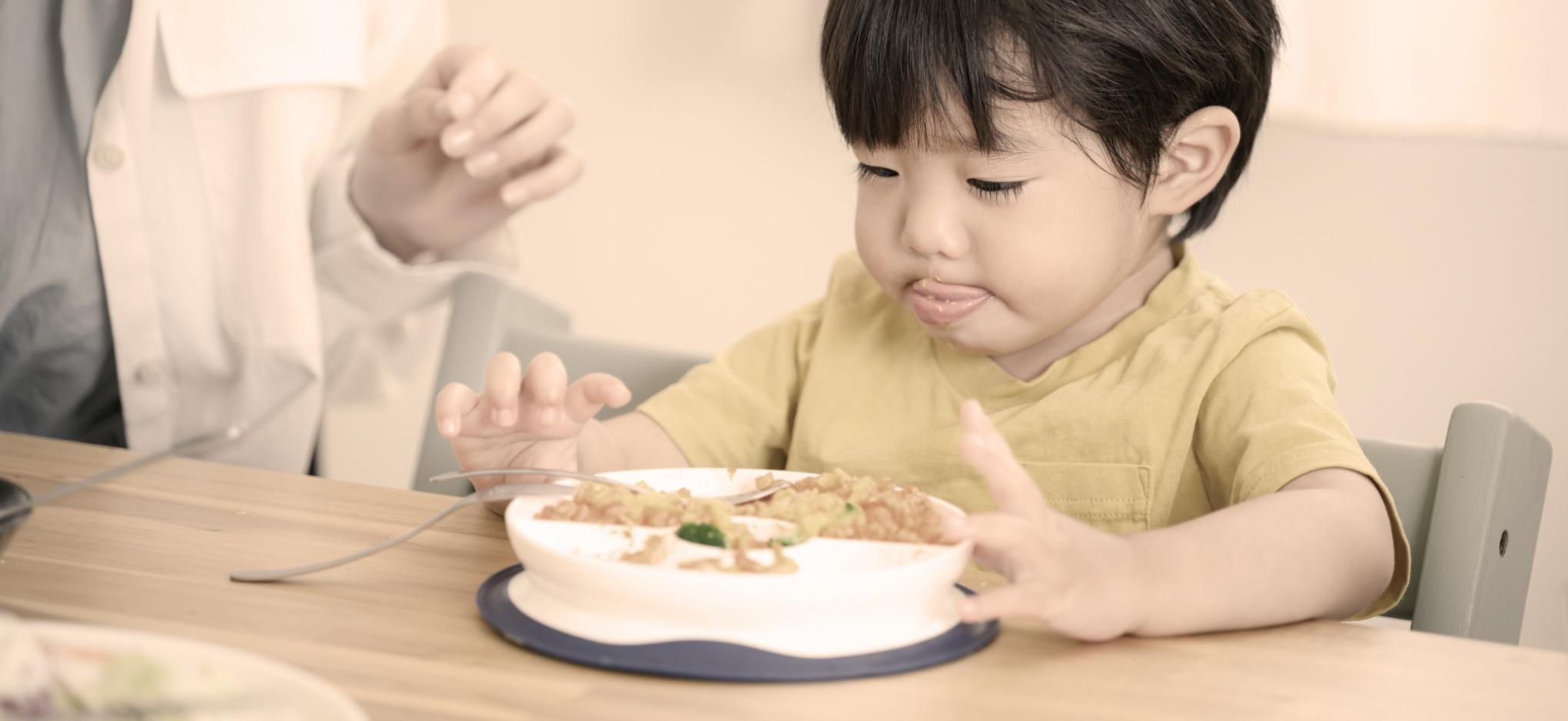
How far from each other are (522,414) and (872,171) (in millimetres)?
311

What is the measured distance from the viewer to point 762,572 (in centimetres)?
55

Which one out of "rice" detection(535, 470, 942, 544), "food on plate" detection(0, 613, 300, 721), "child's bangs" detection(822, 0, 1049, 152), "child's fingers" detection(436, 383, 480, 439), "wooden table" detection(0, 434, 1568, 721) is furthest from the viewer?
"child's bangs" detection(822, 0, 1049, 152)

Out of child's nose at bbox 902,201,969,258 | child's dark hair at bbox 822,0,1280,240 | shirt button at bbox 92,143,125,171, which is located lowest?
shirt button at bbox 92,143,125,171

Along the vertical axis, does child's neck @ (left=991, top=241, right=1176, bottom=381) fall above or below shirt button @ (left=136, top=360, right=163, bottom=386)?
above

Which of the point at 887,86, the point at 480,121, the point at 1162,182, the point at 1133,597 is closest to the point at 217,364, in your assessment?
the point at 480,121

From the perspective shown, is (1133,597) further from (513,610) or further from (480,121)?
(480,121)

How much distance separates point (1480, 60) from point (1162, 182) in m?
0.74

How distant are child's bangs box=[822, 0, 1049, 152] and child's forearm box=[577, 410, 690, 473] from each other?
0.28 m

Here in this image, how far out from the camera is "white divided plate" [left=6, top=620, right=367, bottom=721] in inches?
15.6

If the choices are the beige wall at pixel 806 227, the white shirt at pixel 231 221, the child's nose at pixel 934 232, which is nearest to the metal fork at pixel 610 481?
the child's nose at pixel 934 232

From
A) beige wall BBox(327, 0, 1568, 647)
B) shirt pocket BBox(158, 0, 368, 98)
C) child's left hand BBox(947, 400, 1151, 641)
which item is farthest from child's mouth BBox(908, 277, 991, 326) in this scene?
beige wall BBox(327, 0, 1568, 647)

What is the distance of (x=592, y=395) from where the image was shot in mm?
789

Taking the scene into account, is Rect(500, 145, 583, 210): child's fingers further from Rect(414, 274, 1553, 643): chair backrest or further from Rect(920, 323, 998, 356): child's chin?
Rect(414, 274, 1553, 643): chair backrest

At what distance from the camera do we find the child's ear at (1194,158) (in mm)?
940
